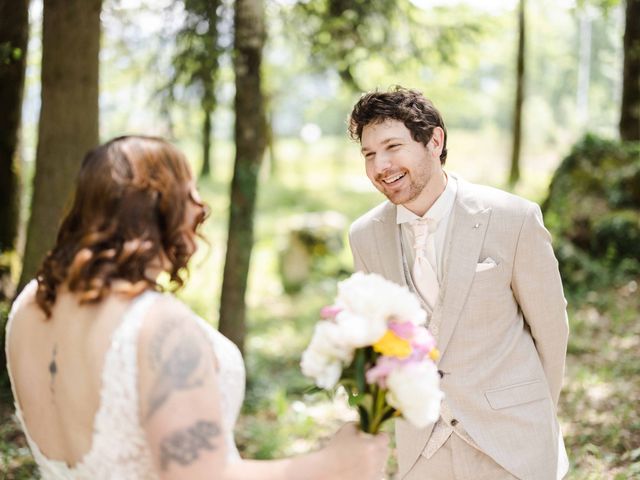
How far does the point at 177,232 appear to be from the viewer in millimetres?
1942

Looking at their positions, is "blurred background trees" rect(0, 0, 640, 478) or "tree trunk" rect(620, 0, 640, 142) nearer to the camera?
"blurred background trees" rect(0, 0, 640, 478)

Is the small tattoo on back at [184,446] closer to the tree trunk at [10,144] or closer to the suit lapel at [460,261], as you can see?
the suit lapel at [460,261]

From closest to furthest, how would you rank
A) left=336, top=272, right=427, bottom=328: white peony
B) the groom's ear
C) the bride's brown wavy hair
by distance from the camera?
the bride's brown wavy hair → left=336, top=272, right=427, bottom=328: white peony → the groom's ear

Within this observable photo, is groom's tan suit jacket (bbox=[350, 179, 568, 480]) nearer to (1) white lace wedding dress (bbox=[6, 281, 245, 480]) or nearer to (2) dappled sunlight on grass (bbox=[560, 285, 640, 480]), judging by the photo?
(1) white lace wedding dress (bbox=[6, 281, 245, 480])

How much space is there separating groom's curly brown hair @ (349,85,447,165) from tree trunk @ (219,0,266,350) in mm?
3806

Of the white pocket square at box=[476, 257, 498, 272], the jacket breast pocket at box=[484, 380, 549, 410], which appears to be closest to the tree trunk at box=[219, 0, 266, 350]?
the white pocket square at box=[476, 257, 498, 272]

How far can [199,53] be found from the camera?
7.57m

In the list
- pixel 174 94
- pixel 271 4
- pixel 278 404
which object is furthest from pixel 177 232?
pixel 271 4

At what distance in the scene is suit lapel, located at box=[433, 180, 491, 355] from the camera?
2867 millimetres

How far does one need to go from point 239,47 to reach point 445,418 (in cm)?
468

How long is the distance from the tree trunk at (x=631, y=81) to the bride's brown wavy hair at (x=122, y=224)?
11.5m

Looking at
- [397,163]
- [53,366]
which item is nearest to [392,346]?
[53,366]

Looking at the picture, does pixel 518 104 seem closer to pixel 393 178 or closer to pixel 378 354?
pixel 393 178

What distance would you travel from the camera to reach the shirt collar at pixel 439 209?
307 centimetres
